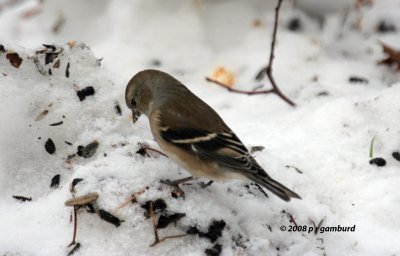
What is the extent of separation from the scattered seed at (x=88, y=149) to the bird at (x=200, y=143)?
39cm

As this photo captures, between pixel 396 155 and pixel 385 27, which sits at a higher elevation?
pixel 385 27

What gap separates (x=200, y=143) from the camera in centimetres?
304

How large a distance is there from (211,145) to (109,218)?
0.71 m

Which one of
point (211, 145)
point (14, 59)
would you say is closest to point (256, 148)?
point (211, 145)

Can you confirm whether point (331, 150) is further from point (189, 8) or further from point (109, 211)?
point (189, 8)

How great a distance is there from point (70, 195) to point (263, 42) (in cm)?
275

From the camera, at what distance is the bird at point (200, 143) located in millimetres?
2910

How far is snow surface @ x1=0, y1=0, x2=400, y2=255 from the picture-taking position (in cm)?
280

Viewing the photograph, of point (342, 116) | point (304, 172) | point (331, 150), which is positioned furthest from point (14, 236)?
point (342, 116)

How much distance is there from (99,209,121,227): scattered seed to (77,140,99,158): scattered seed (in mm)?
630

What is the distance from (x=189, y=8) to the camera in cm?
512

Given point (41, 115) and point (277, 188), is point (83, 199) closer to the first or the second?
point (41, 115)

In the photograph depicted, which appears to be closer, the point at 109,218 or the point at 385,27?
the point at 109,218

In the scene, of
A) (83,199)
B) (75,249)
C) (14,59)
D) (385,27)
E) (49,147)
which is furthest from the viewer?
(385,27)
